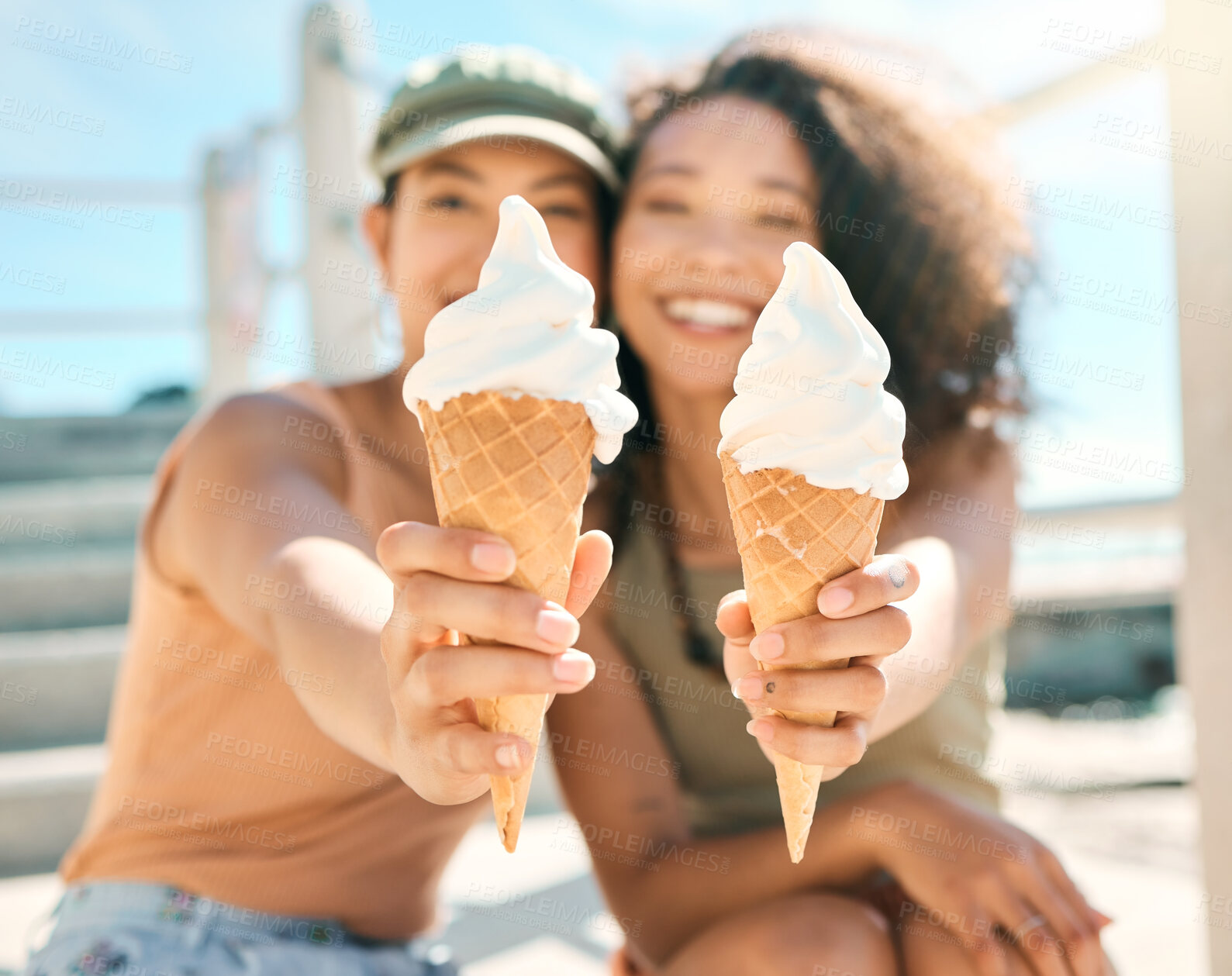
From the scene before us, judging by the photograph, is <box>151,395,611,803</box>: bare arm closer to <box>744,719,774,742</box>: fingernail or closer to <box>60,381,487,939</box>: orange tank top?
<box>60,381,487,939</box>: orange tank top

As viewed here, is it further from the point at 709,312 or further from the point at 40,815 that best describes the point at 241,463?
the point at 40,815

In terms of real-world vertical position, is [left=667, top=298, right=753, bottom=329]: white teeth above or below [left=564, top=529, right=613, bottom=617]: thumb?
above

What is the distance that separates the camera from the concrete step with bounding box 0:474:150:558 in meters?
3.55

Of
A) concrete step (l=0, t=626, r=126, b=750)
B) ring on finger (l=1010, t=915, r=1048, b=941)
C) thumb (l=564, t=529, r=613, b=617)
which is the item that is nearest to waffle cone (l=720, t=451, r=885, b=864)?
thumb (l=564, t=529, r=613, b=617)

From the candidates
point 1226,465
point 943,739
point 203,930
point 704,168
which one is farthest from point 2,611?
point 1226,465

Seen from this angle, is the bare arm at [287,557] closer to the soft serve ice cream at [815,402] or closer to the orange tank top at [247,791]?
the orange tank top at [247,791]

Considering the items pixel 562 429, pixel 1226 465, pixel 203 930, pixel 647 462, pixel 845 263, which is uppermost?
pixel 845 263

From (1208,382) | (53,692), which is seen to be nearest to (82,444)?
(53,692)

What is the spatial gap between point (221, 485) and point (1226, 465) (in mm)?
1825

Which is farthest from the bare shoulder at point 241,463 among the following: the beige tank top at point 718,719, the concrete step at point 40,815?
the concrete step at point 40,815

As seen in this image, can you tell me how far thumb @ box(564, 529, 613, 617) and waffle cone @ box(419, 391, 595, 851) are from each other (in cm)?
4

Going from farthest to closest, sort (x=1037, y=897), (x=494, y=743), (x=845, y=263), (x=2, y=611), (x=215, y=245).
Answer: (x=215, y=245), (x=2, y=611), (x=845, y=263), (x=1037, y=897), (x=494, y=743)

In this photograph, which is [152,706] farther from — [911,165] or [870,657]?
[911,165]

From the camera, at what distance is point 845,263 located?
202cm
